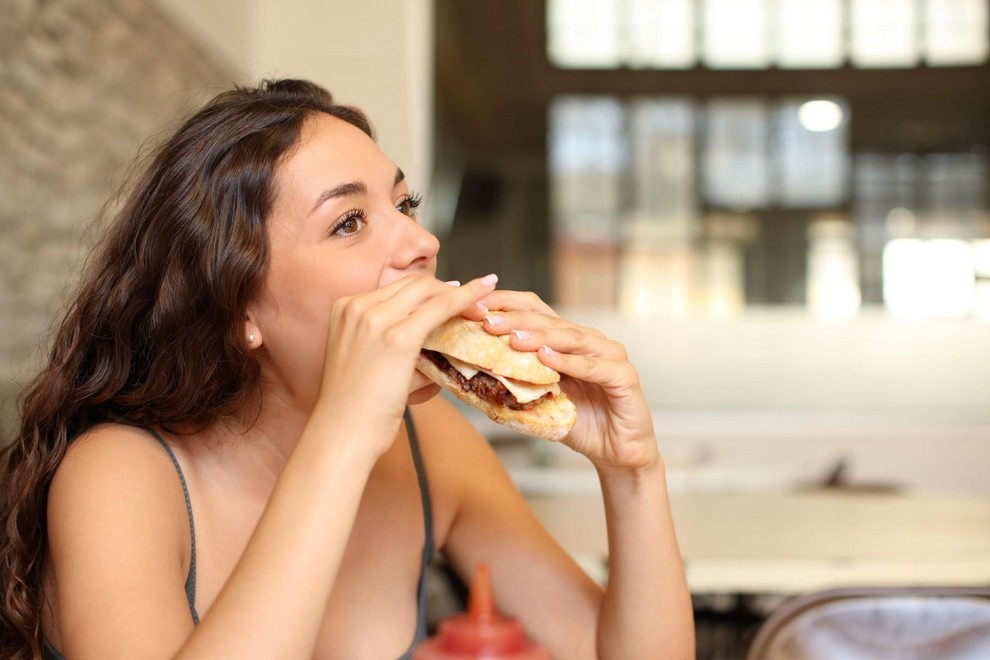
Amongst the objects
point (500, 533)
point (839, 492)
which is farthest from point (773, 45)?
point (500, 533)

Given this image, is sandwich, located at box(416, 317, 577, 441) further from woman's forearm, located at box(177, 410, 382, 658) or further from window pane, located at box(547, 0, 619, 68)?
window pane, located at box(547, 0, 619, 68)

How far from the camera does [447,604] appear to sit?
1.45m

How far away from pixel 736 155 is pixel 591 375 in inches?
191

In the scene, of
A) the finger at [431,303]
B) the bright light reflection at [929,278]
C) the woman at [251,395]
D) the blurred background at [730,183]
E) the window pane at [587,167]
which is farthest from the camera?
the window pane at [587,167]

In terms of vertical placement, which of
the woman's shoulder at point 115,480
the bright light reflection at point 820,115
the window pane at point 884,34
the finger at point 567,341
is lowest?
the woman's shoulder at point 115,480

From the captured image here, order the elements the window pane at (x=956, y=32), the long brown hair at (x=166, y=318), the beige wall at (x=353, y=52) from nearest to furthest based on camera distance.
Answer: the long brown hair at (x=166, y=318), the beige wall at (x=353, y=52), the window pane at (x=956, y=32)

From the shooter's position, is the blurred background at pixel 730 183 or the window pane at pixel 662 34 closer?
the blurred background at pixel 730 183

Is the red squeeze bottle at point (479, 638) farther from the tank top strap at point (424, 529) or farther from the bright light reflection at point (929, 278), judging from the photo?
the bright light reflection at point (929, 278)

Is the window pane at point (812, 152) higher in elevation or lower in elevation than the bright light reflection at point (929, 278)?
higher

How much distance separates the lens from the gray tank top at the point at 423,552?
1.15 meters

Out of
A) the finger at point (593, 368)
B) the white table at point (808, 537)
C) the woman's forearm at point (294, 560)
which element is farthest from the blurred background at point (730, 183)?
the woman's forearm at point (294, 560)

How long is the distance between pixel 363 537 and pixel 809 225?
4.77 metres

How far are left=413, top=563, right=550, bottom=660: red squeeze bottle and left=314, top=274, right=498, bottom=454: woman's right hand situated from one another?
0.60ft

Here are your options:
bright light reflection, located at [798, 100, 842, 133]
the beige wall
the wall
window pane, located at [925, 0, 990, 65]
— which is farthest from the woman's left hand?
window pane, located at [925, 0, 990, 65]
